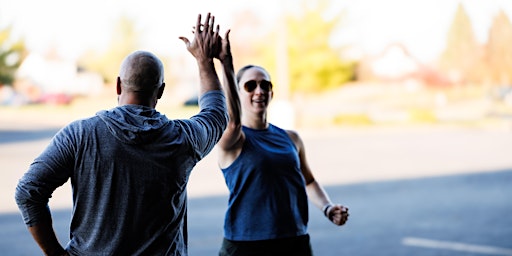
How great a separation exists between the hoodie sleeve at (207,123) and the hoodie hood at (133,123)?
13 centimetres

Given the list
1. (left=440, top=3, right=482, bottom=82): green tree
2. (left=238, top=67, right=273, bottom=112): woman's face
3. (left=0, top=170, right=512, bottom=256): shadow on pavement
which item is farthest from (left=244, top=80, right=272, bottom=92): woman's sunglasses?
(left=440, top=3, right=482, bottom=82): green tree

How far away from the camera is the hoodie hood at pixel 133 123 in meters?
2.43

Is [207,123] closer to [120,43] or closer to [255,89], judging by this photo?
[255,89]

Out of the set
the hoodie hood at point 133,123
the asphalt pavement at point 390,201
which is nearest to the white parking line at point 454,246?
the asphalt pavement at point 390,201

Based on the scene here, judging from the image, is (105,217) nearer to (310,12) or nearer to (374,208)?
(374,208)

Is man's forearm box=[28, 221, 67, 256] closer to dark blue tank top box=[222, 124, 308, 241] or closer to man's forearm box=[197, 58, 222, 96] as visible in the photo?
man's forearm box=[197, 58, 222, 96]

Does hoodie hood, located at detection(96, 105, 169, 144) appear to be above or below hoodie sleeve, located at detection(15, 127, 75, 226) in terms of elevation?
above

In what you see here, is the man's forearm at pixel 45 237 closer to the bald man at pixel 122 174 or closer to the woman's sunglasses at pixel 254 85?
the bald man at pixel 122 174

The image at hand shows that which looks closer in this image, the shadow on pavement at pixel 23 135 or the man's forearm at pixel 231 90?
the man's forearm at pixel 231 90

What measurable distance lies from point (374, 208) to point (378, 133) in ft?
56.1

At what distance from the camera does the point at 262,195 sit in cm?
360

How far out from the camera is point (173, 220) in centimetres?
261

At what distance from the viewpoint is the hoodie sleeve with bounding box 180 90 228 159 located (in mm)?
2633

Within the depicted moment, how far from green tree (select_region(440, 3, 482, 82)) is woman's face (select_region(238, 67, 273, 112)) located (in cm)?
5438
